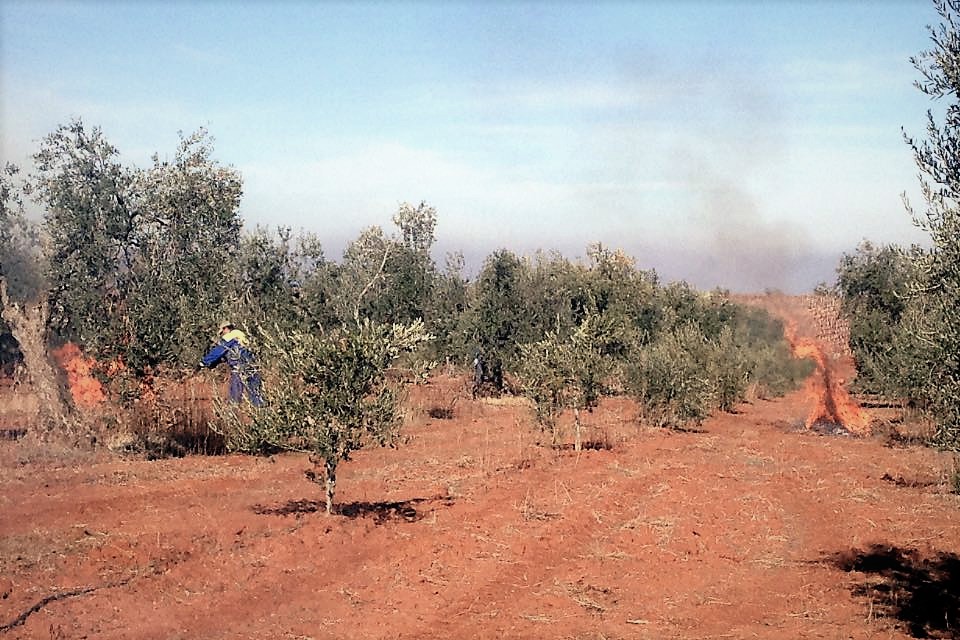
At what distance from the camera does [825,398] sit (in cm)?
2855

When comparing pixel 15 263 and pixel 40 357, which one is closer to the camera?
pixel 40 357

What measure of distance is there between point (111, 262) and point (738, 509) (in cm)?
1733

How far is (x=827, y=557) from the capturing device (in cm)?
1186

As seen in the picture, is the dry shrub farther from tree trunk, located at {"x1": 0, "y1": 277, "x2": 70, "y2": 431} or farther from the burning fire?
the burning fire

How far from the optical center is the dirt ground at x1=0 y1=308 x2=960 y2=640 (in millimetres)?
8703

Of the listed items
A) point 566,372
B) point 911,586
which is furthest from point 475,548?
point 566,372

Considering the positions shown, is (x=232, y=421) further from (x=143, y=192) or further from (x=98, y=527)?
(x=143, y=192)

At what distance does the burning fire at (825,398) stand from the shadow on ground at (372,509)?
54.0 ft

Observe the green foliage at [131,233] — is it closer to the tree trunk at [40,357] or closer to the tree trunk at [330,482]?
the tree trunk at [40,357]

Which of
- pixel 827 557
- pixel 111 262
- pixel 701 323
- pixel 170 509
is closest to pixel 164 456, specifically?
pixel 170 509

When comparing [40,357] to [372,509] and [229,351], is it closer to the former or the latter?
[229,351]

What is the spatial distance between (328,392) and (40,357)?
32.5 ft

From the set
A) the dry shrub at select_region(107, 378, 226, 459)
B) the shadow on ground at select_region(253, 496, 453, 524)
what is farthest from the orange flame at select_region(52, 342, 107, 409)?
the shadow on ground at select_region(253, 496, 453, 524)

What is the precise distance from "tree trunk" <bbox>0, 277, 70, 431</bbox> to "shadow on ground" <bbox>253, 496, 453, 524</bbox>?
7004 millimetres
